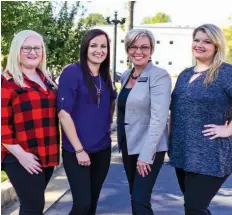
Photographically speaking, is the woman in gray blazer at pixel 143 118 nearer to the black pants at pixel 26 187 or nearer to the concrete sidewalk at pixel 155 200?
the black pants at pixel 26 187

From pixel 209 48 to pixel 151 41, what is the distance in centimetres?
55

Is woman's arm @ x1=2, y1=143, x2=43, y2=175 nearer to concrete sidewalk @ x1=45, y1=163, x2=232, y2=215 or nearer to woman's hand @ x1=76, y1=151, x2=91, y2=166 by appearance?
woman's hand @ x1=76, y1=151, x2=91, y2=166

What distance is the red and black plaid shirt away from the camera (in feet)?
11.0

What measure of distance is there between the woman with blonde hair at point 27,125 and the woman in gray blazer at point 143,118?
2.04ft

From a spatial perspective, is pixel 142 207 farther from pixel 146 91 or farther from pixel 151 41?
pixel 151 41

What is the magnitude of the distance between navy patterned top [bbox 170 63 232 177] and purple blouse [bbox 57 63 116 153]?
0.65 meters

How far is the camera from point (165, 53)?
72625 millimetres

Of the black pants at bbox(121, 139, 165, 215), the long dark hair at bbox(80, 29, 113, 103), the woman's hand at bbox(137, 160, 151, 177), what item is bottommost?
the black pants at bbox(121, 139, 165, 215)

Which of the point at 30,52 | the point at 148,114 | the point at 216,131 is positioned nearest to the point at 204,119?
the point at 216,131

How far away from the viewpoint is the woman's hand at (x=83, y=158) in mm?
3652

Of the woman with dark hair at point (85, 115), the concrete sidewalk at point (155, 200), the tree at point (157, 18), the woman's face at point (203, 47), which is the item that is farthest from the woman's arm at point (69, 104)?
the tree at point (157, 18)

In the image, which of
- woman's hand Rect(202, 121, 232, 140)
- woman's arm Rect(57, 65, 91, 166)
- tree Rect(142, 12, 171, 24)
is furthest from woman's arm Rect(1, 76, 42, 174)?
tree Rect(142, 12, 171, 24)

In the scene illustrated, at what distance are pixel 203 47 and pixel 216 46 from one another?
0.10 meters

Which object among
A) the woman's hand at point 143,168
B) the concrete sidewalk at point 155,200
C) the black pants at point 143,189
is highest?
the woman's hand at point 143,168
